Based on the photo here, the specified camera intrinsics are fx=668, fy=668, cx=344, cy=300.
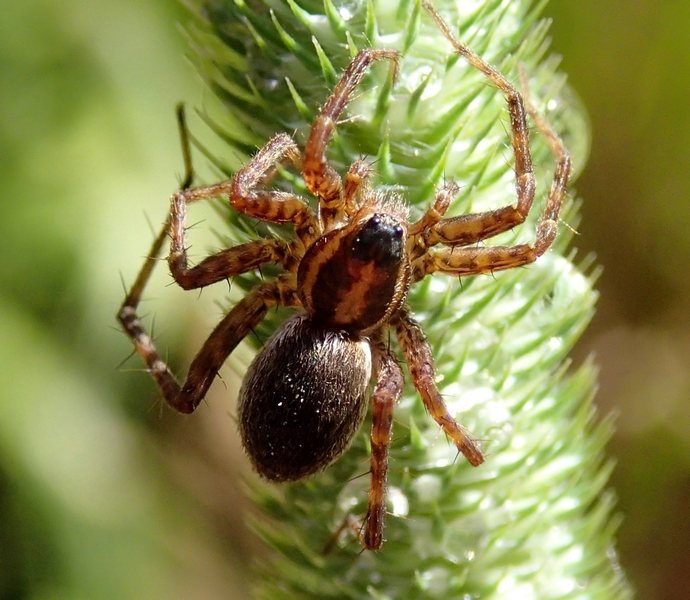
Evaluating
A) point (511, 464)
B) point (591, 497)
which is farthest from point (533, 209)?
point (591, 497)

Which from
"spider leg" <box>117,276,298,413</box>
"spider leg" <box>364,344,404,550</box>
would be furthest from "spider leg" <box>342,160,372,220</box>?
"spider leg" <box>364,344,404,550</box>

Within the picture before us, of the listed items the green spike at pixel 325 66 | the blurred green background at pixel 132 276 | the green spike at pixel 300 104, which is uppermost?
the green spike at pixel 325 66

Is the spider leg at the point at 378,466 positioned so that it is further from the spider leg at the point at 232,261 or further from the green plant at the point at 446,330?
the spider leg at the point at 232,261

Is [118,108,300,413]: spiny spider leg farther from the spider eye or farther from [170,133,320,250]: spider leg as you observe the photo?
the spider eye

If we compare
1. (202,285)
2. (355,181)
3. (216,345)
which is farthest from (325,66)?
(216,345)

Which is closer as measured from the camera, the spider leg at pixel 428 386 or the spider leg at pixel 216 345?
the spider leg at pixel 428 386

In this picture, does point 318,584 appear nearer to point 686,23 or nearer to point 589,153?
point 589,153

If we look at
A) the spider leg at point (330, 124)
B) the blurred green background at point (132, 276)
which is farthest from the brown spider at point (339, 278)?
the blurred green background at point (132, 276)
